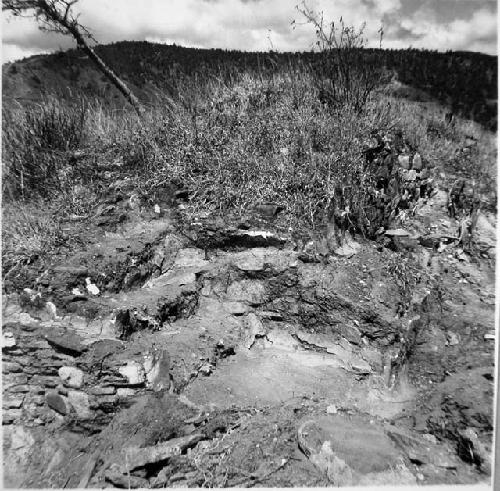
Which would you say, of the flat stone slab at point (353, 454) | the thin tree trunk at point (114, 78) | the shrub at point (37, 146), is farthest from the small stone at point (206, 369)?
the thin tree trunk at point (114, 78)

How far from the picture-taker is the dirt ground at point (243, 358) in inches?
71.0

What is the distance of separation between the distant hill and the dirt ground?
0.93m

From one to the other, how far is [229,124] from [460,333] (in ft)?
8.16

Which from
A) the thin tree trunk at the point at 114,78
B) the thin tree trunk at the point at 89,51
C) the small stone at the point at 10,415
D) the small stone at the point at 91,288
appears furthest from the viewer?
the thin tree trunk at the point at 114,78

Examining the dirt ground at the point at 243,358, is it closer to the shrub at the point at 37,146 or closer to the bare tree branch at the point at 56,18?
the shrub at the point at 37,146

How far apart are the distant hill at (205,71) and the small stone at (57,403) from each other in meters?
1.92

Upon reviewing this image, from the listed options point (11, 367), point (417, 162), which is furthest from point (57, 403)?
point (417, 162)

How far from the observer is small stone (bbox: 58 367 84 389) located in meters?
1.95

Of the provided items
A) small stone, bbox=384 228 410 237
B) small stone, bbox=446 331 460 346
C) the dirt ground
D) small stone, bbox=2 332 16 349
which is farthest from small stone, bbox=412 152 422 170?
small stone, bbox=2 332 16 349

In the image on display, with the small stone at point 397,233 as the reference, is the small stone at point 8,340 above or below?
below

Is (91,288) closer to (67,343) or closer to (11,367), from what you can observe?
(67,343)

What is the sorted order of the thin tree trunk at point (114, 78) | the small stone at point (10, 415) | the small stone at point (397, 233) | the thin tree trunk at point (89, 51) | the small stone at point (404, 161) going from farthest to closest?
the thin tree trunk at point (114, 78) < the thin tree trunk at point (89, 51) < the small stone at point (404, 161) < the small stone at point (397, 233) < the small stone at point (10, 415)

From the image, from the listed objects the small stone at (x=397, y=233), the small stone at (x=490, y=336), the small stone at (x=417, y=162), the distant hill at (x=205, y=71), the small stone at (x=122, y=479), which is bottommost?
the small stone at (x=122, y=479)

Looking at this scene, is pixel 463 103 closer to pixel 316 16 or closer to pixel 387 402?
pixel 316 16
